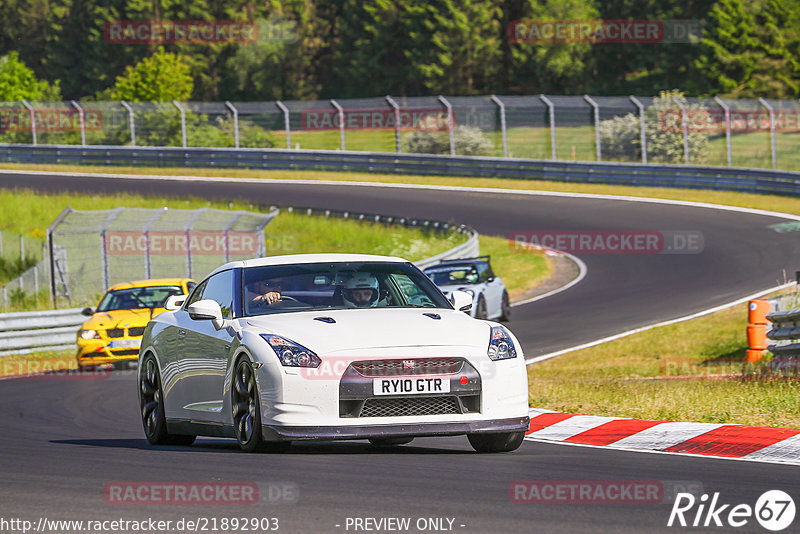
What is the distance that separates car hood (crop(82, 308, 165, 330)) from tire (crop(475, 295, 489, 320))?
5.49 metres

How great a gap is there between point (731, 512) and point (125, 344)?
13.9 metres

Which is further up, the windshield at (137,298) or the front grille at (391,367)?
the front grille at (391,367)

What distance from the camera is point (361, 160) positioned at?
164 ft

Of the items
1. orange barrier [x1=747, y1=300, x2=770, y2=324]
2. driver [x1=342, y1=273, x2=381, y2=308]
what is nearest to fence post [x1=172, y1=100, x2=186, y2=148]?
orange barrier [x1=747, y1=300, x2=770, y2=324]

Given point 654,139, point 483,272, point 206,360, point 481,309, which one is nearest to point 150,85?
point 654,139

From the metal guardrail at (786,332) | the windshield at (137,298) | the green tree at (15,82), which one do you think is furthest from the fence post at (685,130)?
the green tree at (15,82)

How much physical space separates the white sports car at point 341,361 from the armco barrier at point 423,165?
31417mm

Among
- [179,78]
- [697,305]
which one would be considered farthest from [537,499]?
[179,78]

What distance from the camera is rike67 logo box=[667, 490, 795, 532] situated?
591cm

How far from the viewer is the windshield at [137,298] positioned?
63.9ft

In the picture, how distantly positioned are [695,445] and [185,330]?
3774 mm

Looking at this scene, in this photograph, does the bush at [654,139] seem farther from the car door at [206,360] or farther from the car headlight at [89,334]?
the car door at [206,360]

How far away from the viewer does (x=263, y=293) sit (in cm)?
898

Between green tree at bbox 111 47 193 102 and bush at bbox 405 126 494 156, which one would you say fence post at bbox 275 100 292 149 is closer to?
bush at bbox 405 126 494 156
